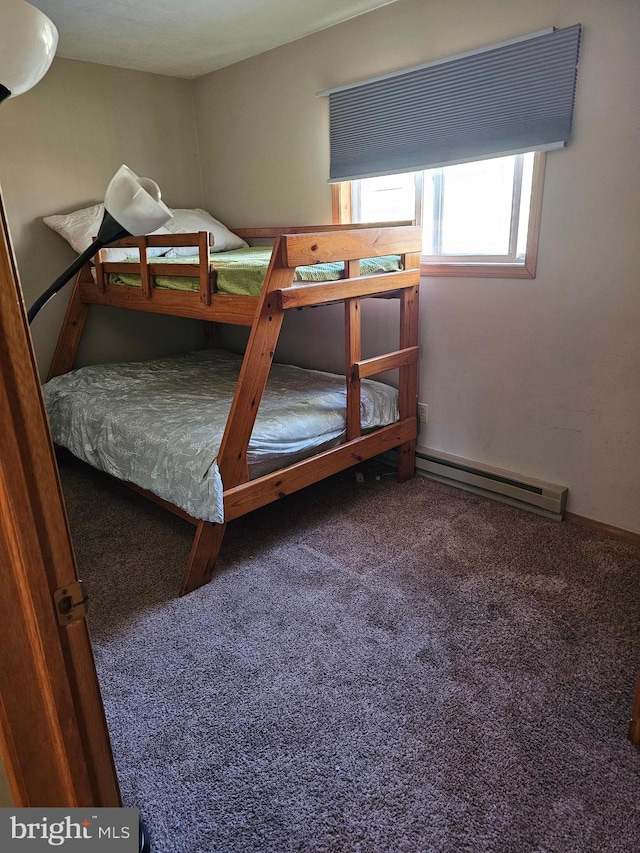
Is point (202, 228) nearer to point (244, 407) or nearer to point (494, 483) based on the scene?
point (244, 407)

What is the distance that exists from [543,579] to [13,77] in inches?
82.0

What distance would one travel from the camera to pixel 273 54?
3.04m

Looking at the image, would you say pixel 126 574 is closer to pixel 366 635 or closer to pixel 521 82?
pixel 366 635

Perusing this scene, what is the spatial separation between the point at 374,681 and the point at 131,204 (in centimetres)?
139

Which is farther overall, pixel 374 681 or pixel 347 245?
pixel 347 245

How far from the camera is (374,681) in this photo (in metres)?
1.62

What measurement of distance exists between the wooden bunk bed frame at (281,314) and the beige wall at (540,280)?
0.63 feet

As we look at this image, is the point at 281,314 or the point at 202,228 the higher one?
the point at 202,228

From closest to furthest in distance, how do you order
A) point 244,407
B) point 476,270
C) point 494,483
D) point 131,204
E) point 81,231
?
point 131,204 → point 244,407 → point 476,270 → point 494,483 → point 81,231

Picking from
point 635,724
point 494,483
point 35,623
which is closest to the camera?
point 35,623

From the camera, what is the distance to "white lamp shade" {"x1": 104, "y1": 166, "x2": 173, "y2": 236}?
92 centimetres

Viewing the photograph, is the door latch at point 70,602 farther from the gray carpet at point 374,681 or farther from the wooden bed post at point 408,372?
the wooden bed post at point 408,372

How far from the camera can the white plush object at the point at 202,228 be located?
3307 millimetres

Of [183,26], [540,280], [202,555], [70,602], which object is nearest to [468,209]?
[540,280]
